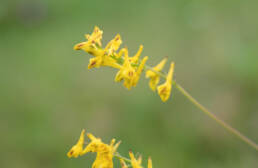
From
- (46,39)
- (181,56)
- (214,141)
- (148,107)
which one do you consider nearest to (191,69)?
(181,56)

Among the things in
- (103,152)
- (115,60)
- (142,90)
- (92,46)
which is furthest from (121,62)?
(142,90)

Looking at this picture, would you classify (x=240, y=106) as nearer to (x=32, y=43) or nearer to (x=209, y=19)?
(x=209, y=19)

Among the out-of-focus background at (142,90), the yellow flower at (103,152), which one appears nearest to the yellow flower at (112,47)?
the yellow flower at (103,152)

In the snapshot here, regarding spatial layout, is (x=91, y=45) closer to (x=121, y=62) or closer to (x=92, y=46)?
(x=92, y=46)

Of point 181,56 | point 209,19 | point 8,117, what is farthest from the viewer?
point 209,19

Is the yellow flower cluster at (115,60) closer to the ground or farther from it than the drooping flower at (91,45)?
closer to the ground

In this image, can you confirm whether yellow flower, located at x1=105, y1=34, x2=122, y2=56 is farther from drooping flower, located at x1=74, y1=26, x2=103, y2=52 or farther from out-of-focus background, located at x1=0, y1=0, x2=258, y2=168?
out-of-focus background, located at x1=0, y1=0, x2=258, y2=168

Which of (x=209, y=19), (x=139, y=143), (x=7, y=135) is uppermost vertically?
(x=209, y=19)

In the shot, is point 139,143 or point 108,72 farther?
point 108,72

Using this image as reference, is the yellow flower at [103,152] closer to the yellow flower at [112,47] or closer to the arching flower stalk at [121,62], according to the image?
the arching flower stalk at [121,62]

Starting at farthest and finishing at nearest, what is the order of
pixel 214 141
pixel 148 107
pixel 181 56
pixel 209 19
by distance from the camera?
pixel 209 19
pixel 181 56
pixel 148 107
pixel 214 141
